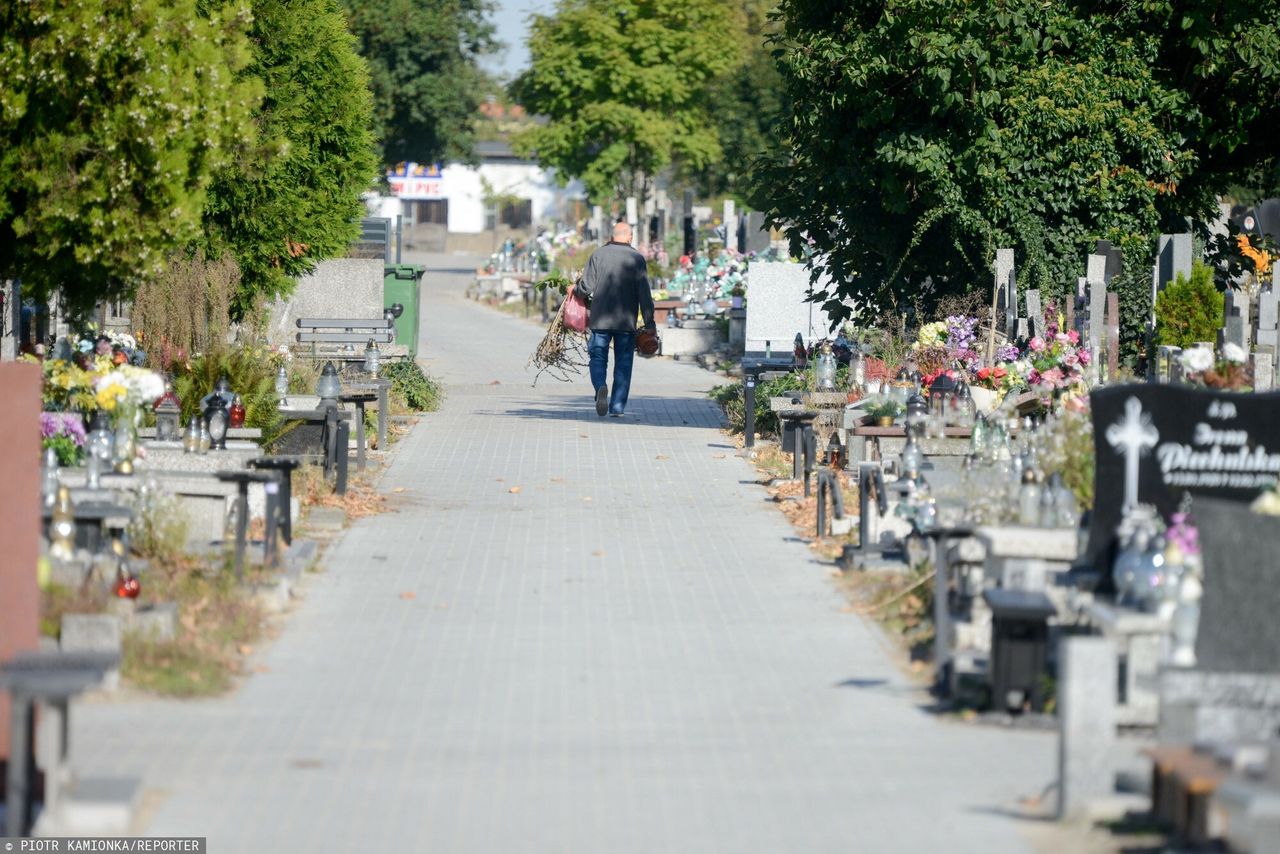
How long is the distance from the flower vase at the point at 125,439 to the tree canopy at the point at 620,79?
38914 millimetres

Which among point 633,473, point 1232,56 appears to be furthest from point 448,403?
point 1232,56

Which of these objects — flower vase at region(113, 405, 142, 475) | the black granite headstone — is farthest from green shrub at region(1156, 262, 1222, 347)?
the black granite headstone

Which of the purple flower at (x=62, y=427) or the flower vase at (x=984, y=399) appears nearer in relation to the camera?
the purple flower at (x=62, y=427)

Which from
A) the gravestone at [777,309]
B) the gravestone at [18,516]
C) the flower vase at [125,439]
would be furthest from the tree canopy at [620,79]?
the gravestone at [18,516]

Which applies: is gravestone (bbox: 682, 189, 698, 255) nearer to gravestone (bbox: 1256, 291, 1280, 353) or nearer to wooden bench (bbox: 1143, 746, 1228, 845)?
gravestone (bbox: 1256, 291, 1280, 353)

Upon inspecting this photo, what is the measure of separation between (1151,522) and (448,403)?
1415 cm

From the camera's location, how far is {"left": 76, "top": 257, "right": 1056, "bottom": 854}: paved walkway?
6688 millimetres

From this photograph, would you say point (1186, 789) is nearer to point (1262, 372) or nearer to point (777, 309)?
point (1262, 372)

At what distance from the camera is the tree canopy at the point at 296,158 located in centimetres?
1884

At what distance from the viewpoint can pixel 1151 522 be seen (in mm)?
8641

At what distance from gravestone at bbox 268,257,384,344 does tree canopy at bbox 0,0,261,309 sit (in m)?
9.63

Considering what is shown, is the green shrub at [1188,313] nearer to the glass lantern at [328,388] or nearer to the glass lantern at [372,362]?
the glass lantern at [328,388]

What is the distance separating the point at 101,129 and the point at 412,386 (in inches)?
326

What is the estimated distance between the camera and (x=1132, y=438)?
895 cm
